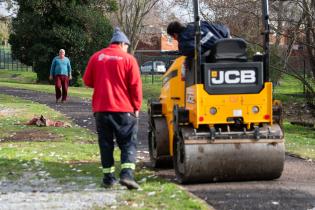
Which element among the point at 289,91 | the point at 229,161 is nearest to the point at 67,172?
the point at 229,161

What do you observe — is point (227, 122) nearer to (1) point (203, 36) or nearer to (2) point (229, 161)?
(2) point (229, 161)

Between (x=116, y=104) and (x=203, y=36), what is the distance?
60.9 inches

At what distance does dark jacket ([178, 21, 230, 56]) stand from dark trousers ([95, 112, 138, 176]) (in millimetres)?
1255

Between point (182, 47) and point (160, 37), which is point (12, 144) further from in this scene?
point (160, 37)

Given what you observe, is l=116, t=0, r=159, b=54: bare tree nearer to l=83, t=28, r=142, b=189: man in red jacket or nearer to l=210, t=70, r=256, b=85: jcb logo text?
l=210, t=70, r=256, b=85: jcb logo text

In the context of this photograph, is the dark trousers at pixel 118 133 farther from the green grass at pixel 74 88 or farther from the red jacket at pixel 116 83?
the green grass at pixel 74 88

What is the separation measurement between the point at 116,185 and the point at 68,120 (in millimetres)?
9263

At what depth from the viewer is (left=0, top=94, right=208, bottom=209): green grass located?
7.26 metres

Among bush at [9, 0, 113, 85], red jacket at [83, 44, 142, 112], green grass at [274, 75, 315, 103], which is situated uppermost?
bush at [9, 0, 113, 85]

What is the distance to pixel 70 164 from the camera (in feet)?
33.9

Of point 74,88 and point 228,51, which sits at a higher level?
point 228,51

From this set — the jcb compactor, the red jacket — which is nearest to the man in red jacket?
the red jacket

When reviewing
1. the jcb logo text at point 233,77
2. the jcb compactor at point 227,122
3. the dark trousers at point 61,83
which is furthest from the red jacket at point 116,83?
the dark trousers at point 61,83

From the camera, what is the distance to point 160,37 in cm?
7619
